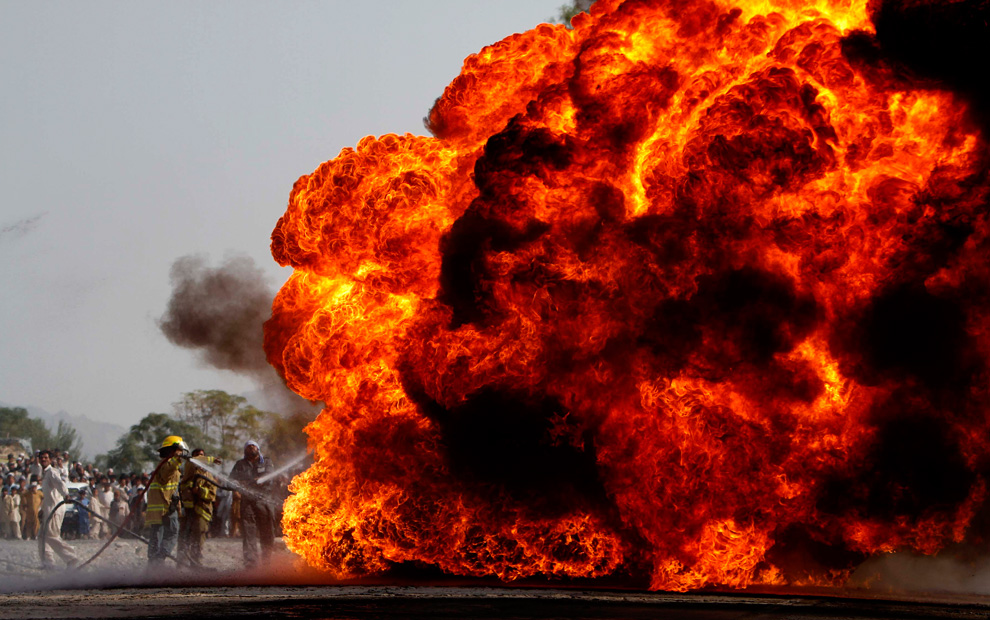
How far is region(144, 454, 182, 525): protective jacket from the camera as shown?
55.4 ft

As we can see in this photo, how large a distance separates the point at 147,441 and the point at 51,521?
55.8m

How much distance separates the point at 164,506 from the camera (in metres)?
16.9

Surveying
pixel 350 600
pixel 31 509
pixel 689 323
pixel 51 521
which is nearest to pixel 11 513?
pixel 31 509

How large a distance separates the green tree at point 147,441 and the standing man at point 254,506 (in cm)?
4780

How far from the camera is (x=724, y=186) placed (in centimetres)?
1315

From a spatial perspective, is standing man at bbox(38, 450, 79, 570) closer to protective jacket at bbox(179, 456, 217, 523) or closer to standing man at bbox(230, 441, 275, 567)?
protective jacket at bbox(179, 456, 217, 523)

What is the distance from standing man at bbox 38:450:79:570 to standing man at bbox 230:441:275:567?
2921mm

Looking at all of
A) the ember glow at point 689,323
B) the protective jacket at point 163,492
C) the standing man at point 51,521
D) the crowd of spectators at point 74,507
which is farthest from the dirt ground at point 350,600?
the crowd of spectators at point 74,507

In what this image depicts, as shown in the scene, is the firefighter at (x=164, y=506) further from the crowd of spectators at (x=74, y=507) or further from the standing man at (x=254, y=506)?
the crowd of spectators at (x=74, y=507)

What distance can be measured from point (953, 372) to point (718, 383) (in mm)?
2986

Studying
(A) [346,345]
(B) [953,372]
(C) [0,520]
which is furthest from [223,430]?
(B) [953,372]

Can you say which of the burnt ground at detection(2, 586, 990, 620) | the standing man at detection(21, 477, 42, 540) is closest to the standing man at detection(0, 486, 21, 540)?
the standing man at detection(21, 477, 42, 540)

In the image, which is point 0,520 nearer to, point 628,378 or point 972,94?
point 628,378

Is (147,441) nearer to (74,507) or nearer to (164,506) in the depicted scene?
(74,507)
